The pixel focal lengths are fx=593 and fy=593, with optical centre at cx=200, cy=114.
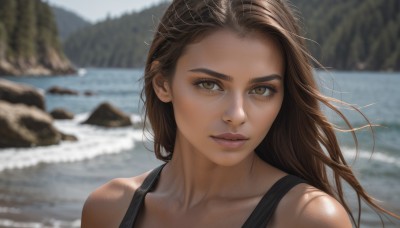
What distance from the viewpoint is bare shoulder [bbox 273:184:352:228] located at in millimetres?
1709

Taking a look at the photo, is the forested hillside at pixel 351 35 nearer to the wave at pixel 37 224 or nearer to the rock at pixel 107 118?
the rock at pixel 107 118

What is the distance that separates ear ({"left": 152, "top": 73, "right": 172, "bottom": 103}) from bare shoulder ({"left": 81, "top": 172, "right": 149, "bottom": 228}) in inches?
14.0

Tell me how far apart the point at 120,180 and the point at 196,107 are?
53cm

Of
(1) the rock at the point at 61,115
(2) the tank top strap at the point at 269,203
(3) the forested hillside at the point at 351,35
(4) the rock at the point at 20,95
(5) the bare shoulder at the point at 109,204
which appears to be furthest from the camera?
(3) the forested hillside at the point at 351,35

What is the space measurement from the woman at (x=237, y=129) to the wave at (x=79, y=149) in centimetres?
1009

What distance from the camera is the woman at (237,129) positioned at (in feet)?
6.16

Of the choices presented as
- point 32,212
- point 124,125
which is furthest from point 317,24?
point 32,212

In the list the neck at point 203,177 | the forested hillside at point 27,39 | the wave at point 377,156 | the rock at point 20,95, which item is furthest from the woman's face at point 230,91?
the forested hillside at point 27,39

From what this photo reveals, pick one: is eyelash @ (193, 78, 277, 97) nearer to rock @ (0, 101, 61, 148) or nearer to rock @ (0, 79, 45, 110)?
rock @ (0, 101, 61, 148)

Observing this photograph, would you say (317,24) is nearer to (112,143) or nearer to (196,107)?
(112,143)

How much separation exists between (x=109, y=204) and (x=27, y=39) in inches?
3004

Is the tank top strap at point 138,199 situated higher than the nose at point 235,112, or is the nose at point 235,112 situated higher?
the nose at point 235,112

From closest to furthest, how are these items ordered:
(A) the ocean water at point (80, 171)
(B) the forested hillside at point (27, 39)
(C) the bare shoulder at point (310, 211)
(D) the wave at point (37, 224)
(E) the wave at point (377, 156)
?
(C) the bare shoulder at point (310, 211) < (D) the wave at point (37, 224) < (A) the ocean water at point (80, 171) < (E) the wave at point (377, 156) < (B) the forested hillside at point (27, 39)

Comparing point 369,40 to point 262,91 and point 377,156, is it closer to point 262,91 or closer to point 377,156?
point 377,156
